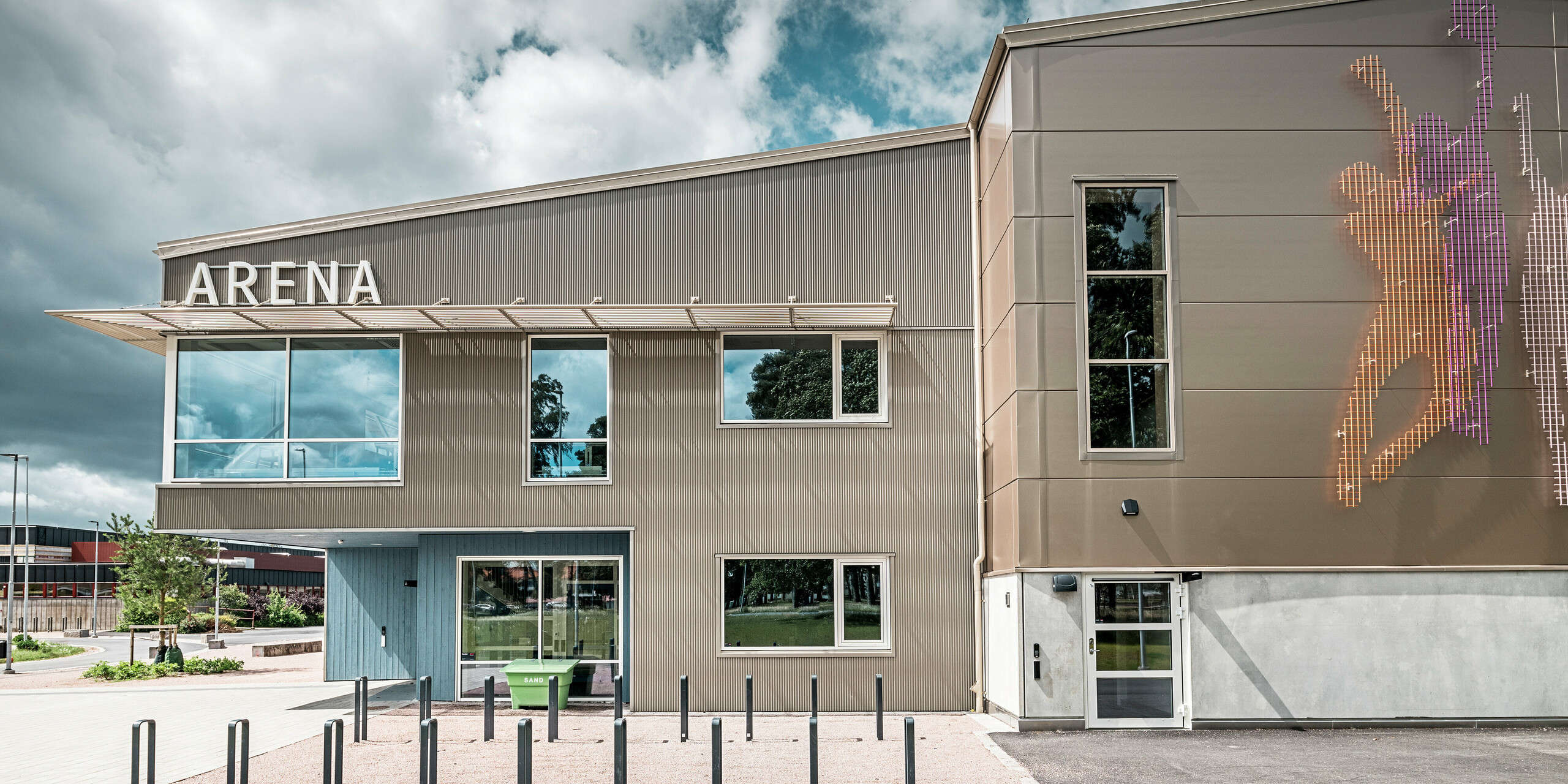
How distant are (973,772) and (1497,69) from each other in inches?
442

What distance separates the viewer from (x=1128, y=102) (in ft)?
45.6

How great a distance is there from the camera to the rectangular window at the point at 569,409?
615 inches

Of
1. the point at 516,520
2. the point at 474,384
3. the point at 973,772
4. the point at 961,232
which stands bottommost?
the point at 973,772

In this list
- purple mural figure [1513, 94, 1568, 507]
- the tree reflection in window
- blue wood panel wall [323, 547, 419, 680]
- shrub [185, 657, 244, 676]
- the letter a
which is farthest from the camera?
shrub [185, 657, 244, 676]

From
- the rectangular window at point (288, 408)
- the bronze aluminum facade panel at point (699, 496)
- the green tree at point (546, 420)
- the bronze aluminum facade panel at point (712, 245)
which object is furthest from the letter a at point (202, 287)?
the green tree at point (546, 420)

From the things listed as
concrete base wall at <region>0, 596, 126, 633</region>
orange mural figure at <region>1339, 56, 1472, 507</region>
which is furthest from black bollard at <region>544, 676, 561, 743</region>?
concrete base wall at <region>0, 596, 126, 633</region>

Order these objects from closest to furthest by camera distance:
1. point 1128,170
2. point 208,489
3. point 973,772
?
point 973,772, point 1128,170, point 208,489

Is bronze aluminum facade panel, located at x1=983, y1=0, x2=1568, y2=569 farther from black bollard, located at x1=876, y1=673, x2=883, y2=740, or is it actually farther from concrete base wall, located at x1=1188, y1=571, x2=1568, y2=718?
black bollard, located at x1=876, y1=673, x2=883, y2=740

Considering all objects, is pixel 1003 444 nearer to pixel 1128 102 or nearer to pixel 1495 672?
pixel 1128 102

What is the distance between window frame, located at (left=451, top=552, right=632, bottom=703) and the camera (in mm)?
15953

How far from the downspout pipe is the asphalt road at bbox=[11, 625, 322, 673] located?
2223cm

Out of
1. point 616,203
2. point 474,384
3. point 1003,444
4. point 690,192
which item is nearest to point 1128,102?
point 1003,444

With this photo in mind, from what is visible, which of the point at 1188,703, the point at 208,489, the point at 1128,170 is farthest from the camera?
the point at 208,489

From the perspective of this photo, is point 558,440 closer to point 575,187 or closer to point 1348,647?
point 575,187
